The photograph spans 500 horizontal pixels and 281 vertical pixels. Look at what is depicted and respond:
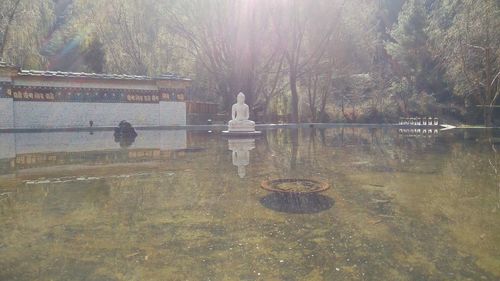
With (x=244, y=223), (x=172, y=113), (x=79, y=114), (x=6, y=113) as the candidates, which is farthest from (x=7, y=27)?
(x=244, y=223)

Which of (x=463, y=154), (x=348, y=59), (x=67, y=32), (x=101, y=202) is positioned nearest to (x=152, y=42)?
(x=67, y=32)

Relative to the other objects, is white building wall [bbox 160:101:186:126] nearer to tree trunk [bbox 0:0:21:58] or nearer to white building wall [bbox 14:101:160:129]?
white building wall [bbox 14:101:160:129]

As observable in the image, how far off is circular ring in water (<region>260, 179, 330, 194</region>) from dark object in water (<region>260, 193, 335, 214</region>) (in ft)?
0.47

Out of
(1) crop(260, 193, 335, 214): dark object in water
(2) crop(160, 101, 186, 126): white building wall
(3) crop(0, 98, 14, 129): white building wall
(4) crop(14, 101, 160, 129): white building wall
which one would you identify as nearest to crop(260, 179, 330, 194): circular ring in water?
(1) crop(260, 193, 335, 214): dark object in water

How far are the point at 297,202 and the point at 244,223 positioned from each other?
3.75ft

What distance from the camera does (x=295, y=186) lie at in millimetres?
6430

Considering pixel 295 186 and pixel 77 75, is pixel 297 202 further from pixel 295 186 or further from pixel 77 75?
pixel 77 75

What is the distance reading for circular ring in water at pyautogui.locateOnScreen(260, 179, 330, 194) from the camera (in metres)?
6.08

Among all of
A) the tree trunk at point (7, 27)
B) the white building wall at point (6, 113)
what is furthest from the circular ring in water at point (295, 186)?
the tree trunk at point (7, 27)

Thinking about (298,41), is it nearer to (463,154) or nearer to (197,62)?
(197,62)

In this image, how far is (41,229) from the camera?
4.39m

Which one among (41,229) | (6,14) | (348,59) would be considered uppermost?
(6,14)

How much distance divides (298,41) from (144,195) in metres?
22.5

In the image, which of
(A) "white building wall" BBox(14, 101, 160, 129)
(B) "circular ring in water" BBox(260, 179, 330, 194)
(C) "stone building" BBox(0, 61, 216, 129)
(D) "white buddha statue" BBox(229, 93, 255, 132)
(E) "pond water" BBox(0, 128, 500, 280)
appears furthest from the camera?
(A) "white building wall" BBox(14, 101, 160, 129)
